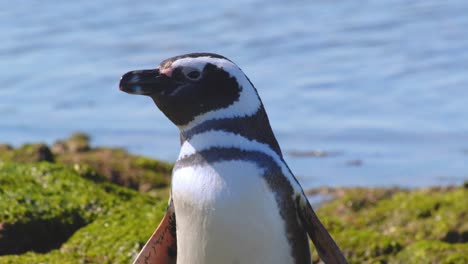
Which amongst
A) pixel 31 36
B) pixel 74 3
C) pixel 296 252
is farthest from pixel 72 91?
pixel 296 252

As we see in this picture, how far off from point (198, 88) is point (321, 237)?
0.90m

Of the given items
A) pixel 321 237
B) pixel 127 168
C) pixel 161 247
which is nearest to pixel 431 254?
pixel 321 237

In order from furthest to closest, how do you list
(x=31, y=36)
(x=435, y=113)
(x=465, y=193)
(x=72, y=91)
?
1. (x=31, y=36)
2. (x=72, y=91)
3. (x=435, y=113)
4. (x=465, y=193)

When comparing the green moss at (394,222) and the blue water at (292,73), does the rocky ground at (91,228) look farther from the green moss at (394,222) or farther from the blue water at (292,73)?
the blue water at (292,73)

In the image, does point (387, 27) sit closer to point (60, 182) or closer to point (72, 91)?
A: point (72, 91)

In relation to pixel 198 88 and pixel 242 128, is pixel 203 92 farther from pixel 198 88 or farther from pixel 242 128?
pixel 242 128

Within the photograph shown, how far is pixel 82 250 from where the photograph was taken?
265 inches

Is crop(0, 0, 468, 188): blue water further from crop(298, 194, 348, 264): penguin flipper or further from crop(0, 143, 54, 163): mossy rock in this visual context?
crop(298, 194, 348, 264): penguin flipper

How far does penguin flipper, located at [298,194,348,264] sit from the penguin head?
22.1 inches

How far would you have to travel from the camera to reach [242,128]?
5184 mm

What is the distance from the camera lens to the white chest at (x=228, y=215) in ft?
16.6

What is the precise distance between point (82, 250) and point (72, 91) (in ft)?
34.6

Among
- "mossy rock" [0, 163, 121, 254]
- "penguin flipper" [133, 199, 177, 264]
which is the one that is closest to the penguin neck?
"penguin flipper" [133, 199, 177, 264]

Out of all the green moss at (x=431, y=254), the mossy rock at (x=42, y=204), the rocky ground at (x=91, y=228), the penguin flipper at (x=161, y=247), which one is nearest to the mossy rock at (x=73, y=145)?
the rocky ground at (x=91, y=228)
